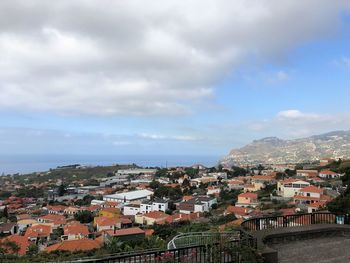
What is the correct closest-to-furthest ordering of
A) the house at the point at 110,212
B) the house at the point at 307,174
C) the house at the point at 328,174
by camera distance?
1. the house at the point at 110,212
2. the house at the point at 328,174
3. the house at the point at 307,174

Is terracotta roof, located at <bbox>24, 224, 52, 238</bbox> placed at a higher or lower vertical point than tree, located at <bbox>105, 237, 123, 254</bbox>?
lower

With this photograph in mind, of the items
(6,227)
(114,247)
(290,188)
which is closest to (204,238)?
(114,247)

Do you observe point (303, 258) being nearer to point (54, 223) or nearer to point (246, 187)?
point (54, 223)

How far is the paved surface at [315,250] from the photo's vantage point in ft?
26.0

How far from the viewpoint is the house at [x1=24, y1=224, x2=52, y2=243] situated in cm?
4465

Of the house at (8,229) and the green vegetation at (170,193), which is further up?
the green vegetation at (170,193)

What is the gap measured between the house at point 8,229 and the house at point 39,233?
4446 mm

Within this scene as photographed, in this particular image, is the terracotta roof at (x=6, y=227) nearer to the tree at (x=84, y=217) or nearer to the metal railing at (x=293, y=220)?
the tree at (x=84, y=217)

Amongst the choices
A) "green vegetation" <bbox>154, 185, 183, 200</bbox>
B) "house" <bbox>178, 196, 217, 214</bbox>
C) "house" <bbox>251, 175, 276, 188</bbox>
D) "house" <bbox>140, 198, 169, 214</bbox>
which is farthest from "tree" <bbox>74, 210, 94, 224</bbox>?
"house" <bbox>251, 175, 276, 188</bbox>

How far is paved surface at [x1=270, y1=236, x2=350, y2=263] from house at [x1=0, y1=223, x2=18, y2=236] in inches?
1930

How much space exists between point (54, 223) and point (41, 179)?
10006 centimetres

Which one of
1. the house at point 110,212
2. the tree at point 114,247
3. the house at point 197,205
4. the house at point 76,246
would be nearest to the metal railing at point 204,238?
the tree at point 114,247

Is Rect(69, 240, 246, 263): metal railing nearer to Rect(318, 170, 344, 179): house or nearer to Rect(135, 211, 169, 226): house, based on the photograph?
Rect(135, 211, 169, 226): house

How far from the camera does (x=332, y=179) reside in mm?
67688
